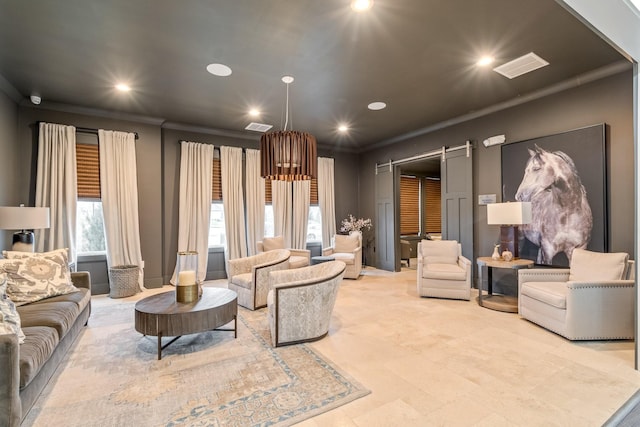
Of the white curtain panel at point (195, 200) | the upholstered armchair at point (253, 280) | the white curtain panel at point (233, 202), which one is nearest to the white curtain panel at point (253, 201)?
the white curtain panel at point (233, 202)

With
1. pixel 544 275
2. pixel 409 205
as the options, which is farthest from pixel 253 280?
pixel 409 205

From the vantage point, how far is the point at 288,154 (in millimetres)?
3330

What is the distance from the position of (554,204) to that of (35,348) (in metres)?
5.35

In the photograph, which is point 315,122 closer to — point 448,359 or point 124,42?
point 124,42

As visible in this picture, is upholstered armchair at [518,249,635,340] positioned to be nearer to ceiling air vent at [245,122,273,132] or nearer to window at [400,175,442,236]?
ceiling air vent at [245,122,273,132]

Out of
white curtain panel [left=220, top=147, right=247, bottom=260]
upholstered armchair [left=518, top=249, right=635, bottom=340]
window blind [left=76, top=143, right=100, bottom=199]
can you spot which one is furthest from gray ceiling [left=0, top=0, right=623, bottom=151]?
upholstered armchair [left=518, top=249, right=635, bottom=340]

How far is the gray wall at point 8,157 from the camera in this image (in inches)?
157

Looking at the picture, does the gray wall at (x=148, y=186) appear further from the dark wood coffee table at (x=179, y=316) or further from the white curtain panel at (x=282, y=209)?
the dark wood coffee table at (x=179, y=316)

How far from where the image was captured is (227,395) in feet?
7.23

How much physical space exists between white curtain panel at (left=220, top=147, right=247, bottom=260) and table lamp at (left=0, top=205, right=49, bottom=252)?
8.84 feet

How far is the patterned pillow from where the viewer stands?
9.40 ft

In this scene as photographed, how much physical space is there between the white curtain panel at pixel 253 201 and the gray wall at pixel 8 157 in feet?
10.9

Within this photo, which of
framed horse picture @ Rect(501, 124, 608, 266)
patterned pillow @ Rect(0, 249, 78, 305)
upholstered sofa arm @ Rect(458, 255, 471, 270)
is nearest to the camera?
patterned pillow @ Rect(0, 249, 78, 305)

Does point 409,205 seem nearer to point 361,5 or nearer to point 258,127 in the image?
point 258,127
